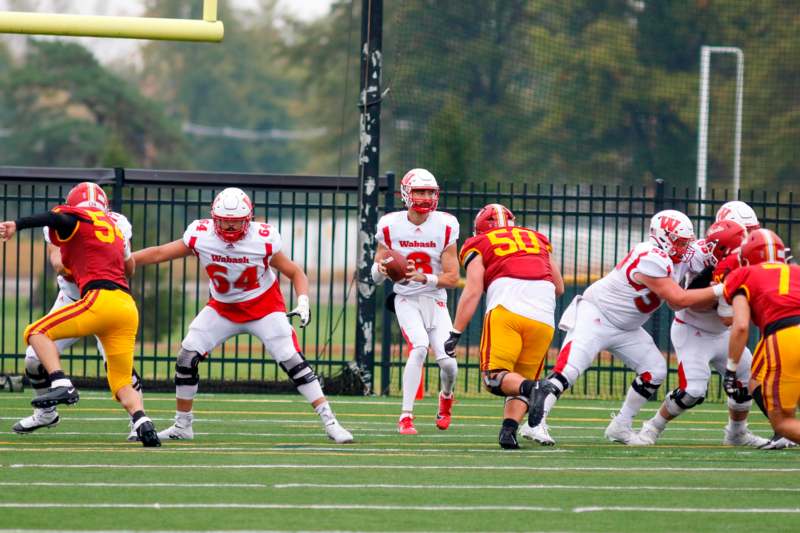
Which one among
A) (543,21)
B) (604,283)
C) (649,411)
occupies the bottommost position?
(649,411)

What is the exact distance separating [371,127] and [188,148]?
44.1m

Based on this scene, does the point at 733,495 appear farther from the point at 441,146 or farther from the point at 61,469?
the point at 441,146

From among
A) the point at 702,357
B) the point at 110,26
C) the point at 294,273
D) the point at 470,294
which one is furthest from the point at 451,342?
the point at 110,26

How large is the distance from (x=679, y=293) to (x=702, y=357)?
3.05 ft

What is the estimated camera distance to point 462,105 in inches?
1341

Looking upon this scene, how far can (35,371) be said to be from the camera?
34.7ft

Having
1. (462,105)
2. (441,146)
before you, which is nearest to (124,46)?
(462,105)

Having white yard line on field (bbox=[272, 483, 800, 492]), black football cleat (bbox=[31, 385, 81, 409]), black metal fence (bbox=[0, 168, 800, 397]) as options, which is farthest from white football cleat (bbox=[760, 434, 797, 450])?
black football cleat (bbox=[31, 385, 81, 409])

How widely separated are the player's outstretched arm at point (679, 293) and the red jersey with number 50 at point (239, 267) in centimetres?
272

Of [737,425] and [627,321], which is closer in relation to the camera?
[627,321]

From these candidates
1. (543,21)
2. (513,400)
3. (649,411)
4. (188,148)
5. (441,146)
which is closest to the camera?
(513,400)

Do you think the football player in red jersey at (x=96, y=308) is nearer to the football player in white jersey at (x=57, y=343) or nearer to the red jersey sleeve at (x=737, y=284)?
the football player in white jersey at (x=57, y=343)

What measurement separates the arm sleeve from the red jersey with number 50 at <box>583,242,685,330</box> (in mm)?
3822

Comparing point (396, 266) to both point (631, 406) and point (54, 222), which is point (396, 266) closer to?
point (631, 406)
